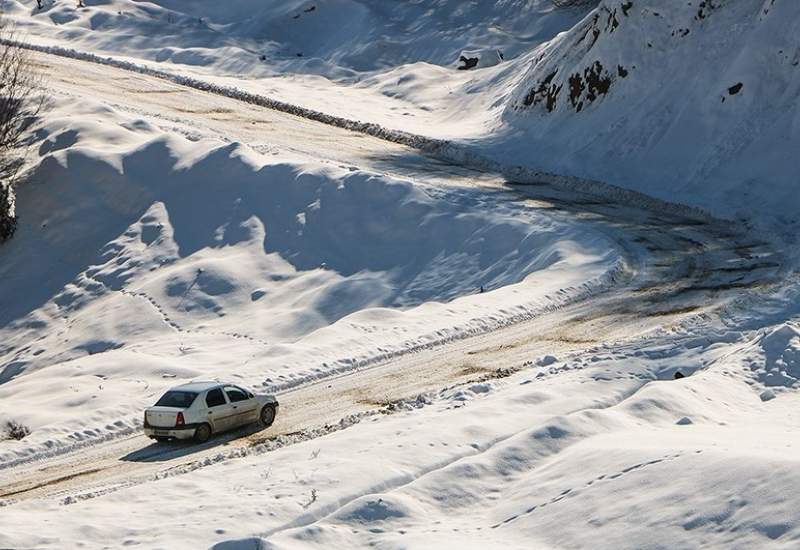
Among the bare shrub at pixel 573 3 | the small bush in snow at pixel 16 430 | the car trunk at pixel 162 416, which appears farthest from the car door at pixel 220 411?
the bare shrub at pixel 573 3

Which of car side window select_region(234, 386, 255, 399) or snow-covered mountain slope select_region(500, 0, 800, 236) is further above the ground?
snow-covered mountain slope select_region(500, 0, 800, 236)

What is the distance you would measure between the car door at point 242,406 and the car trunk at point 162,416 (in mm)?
1027

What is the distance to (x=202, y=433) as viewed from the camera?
19.5 m

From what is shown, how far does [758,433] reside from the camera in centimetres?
1494

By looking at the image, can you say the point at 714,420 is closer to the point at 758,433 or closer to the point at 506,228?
the point at 758,433

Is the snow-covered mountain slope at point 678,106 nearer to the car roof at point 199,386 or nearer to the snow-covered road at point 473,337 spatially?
the snow-covered road at point 473,337

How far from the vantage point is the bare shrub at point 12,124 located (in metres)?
36.2

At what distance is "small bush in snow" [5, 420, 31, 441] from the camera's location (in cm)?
2048

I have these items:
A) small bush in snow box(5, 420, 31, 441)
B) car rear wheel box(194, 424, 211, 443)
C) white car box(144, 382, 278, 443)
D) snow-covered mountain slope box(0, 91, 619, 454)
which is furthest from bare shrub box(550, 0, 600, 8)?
car rear wheel box(194, 424, 211, 443)

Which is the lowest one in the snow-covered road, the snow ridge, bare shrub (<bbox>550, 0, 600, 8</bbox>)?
the snow-covered road

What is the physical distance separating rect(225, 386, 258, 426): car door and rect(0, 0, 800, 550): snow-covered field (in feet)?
0.71

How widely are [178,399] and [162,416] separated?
17.2 inches

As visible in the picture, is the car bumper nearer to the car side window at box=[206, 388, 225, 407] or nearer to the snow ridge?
the car side window at box=[206, 388, 225, 407]

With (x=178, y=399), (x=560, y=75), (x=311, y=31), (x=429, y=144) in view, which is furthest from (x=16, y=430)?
(x=311, y=31)
